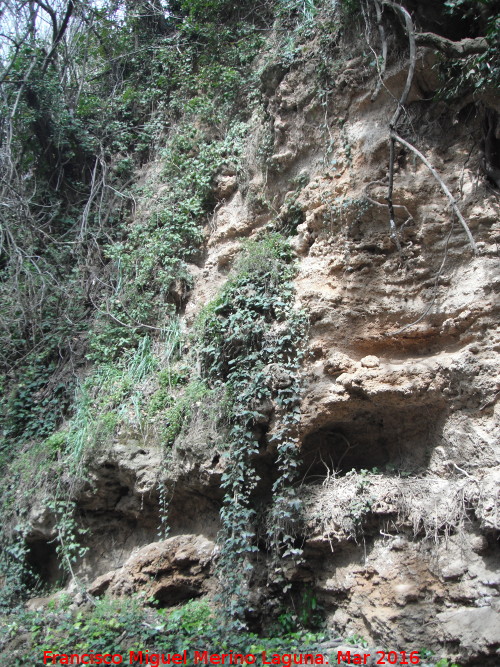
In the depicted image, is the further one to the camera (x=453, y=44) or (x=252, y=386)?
(x=252, y=386)

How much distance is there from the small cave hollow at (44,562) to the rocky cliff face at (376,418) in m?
0.06

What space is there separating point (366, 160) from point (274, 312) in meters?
1.65

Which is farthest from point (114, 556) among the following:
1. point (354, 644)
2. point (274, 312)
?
point (274, 312)

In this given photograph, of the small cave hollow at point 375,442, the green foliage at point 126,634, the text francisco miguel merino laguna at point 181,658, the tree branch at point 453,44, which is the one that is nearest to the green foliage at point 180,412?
the small cave hollow at point 375,442

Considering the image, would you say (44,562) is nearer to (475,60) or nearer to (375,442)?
(375,442)

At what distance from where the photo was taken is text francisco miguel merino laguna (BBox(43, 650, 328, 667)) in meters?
3.61

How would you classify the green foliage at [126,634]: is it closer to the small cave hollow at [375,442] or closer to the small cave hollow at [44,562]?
the small cave hollow at [44,562]

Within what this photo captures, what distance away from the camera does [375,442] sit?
186 inches

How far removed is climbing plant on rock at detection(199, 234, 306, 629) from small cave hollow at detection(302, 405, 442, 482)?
0.86 ft

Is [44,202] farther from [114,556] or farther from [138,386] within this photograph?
[114,556]

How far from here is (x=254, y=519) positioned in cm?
460

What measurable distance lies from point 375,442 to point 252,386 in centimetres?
117

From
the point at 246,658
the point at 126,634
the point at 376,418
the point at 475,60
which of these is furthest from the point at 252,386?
the point at 475,60

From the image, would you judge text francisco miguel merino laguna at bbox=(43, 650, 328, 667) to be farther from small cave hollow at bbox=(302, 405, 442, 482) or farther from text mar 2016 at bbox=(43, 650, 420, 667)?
small cave hollow at bbox=(302, 405, 442, 482)
